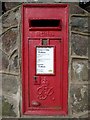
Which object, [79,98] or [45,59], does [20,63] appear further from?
[79,98]

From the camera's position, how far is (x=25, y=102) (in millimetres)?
3889

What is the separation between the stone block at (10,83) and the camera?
152 inches

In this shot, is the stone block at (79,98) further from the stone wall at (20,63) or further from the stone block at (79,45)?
the stone block at (79,45)

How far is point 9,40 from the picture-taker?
3.84 m

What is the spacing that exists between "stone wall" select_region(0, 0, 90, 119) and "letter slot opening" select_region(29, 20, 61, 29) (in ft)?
0.63

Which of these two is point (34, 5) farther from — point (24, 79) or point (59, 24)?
point (24, 79)

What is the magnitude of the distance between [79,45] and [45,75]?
0.66 metres

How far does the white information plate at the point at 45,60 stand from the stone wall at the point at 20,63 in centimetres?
27

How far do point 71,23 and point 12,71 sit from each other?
112cm

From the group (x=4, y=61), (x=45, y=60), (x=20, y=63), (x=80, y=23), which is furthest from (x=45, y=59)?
(x=80, y=23)

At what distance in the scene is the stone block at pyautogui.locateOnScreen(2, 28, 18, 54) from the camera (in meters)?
3.83

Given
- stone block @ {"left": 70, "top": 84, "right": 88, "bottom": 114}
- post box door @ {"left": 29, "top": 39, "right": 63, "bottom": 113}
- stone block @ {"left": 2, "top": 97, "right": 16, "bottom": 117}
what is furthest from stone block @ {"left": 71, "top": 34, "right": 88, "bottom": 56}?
stone block @ {"left": 2, "top": 97, "right": 16, "bottom": 117}

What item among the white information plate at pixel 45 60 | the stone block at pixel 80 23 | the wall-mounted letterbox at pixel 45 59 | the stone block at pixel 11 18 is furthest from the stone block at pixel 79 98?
the stone block at pixel 11 18

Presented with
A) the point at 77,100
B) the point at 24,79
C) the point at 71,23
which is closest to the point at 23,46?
the point at 24,79
